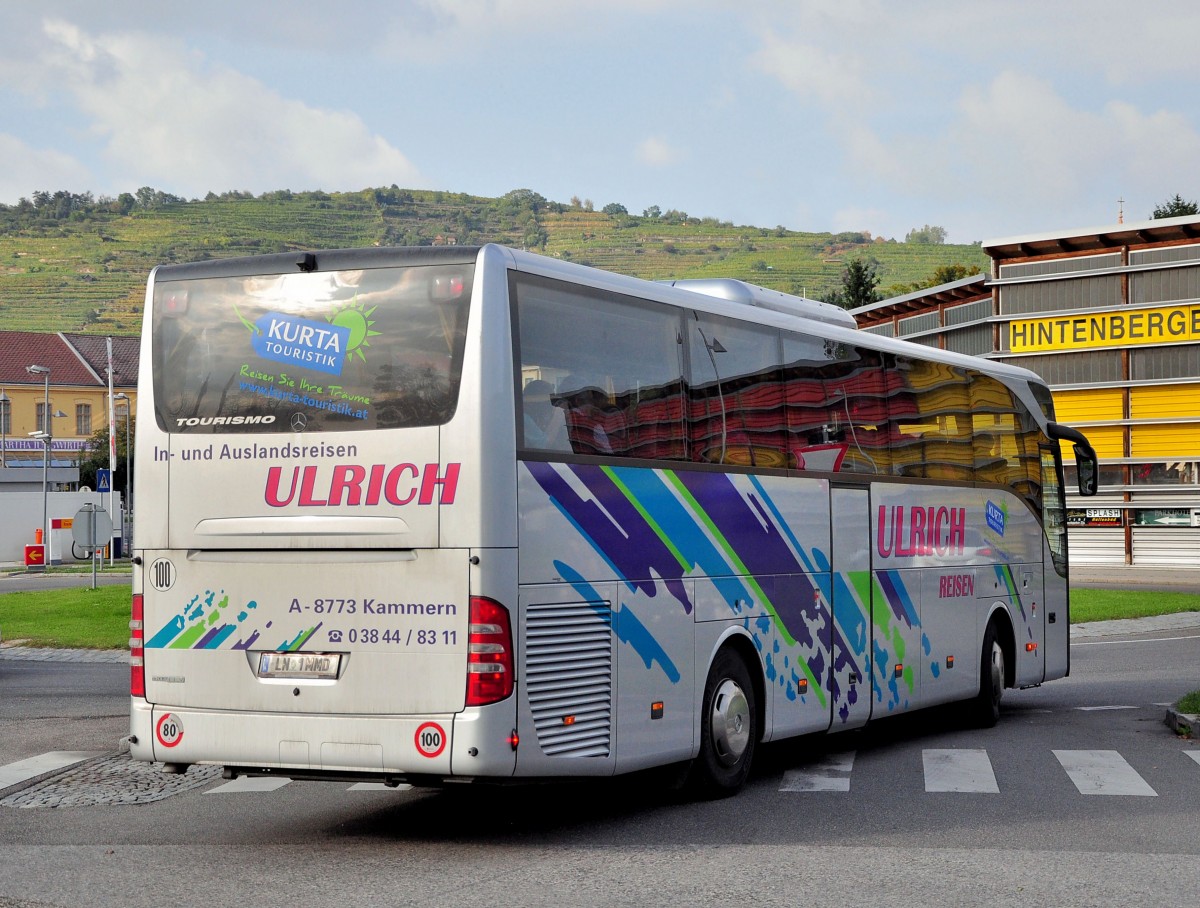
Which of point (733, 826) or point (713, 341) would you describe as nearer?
point (733, 826)

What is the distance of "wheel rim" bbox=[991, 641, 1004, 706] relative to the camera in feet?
50.6

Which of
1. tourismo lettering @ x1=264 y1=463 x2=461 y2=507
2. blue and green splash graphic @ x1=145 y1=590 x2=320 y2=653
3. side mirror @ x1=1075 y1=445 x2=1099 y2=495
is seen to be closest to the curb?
side mirror @ x1=1075 y1=445 x2=1099 y2=495

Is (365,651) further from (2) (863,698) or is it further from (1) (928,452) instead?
(1) (928,452)

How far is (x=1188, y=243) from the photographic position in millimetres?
45875

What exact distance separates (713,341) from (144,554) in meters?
3.96

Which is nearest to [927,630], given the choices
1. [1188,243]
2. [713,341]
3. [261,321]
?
[713,341]

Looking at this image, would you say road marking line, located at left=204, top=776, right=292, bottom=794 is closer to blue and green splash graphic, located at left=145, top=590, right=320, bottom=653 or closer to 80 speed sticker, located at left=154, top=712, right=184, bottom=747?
80 speed sticker, located at left=154, top=712, right=184, bottom=747

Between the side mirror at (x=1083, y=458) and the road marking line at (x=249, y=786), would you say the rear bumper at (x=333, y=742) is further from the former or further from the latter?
the side mirror at (x=1083, y=458)

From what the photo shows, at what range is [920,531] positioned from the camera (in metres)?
14.1

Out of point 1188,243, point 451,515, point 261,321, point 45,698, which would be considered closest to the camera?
point 451,515

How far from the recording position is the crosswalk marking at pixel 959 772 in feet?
36.2

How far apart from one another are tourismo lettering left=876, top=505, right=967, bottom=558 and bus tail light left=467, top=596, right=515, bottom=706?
542 cm

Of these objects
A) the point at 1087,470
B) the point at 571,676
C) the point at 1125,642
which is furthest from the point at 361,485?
the point at 1125,642

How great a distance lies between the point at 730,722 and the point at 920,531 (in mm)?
3959
